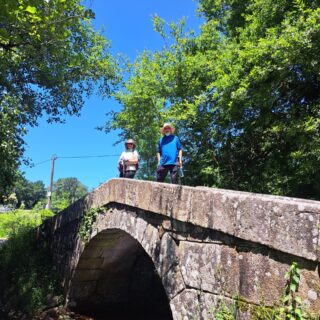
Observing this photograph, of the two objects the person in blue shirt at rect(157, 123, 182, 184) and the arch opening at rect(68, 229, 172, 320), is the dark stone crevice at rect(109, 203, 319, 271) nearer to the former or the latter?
the person in blue shirt at rect(157, 123, 182, 184)

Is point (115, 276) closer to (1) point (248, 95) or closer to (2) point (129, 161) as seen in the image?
(2) point (129, 161)

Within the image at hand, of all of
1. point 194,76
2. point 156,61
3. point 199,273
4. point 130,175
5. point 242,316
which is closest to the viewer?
point 242,316

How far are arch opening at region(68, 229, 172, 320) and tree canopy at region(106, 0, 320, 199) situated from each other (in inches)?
115

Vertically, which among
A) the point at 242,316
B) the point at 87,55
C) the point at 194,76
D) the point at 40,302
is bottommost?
the point at 40,302

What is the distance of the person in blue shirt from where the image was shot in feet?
20.4

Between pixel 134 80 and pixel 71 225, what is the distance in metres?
6.89

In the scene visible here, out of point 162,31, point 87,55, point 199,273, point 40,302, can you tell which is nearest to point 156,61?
point 162,31

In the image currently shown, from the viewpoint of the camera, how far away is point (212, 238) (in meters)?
3.71

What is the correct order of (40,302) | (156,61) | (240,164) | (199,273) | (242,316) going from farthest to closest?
(156,61) < (240,164) < (40,302) < (199,273) < (242,316)

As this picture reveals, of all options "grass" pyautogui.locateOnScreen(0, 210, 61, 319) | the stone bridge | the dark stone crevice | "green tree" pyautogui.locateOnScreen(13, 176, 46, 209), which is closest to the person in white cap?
the stone bridge

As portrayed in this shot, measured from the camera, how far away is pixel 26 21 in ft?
20.2

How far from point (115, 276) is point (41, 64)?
5.58 metres

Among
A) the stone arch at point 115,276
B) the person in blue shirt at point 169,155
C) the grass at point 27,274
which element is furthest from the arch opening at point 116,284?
the person in blue shirt at point 169,155

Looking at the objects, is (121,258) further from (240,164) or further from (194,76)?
(194,76)
